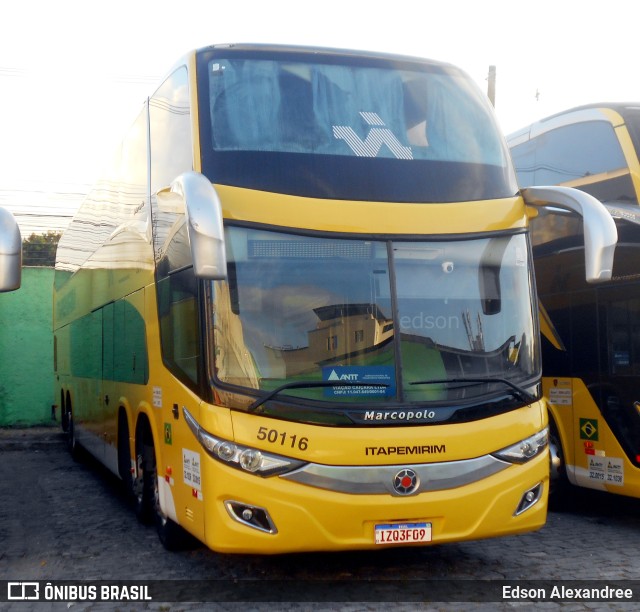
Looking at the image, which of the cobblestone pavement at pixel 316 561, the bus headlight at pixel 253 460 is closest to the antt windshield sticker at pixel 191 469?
the bus headlight at pixel 253 460

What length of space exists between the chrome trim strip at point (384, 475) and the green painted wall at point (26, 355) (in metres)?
14.7

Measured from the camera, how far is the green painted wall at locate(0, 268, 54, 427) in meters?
19.8

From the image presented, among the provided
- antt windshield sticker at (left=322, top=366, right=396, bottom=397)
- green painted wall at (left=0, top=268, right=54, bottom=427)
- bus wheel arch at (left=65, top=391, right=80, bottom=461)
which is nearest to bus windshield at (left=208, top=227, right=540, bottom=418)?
antt windshield sticker at (left=322, top=366, right=396, bottom=397)

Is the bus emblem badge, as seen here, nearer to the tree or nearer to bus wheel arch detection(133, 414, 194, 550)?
bus wheel arch detection(133, 414, 194, 550)

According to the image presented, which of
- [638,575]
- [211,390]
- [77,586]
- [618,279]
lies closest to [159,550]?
[77,586]

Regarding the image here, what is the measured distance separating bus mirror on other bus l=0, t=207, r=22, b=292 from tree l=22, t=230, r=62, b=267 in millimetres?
26658

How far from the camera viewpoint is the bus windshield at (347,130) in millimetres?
7145

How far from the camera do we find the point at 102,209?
12.0 meters

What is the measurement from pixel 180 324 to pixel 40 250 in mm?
34164

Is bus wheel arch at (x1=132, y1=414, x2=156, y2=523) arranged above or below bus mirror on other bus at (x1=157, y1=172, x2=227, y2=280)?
below

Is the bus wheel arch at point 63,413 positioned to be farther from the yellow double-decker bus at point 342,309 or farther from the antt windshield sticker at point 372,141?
the antt windshield sticker at point 372,141

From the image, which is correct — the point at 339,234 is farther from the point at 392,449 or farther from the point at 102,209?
the point at 102,209

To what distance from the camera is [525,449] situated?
698 centimetres

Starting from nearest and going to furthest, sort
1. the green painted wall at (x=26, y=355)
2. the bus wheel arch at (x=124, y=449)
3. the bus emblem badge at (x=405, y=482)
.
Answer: the bus emblem badge at (x=405, y=482)
the bus wheel arch at (x=124, y=449)
the green painted wall at (x=26, y=355)
